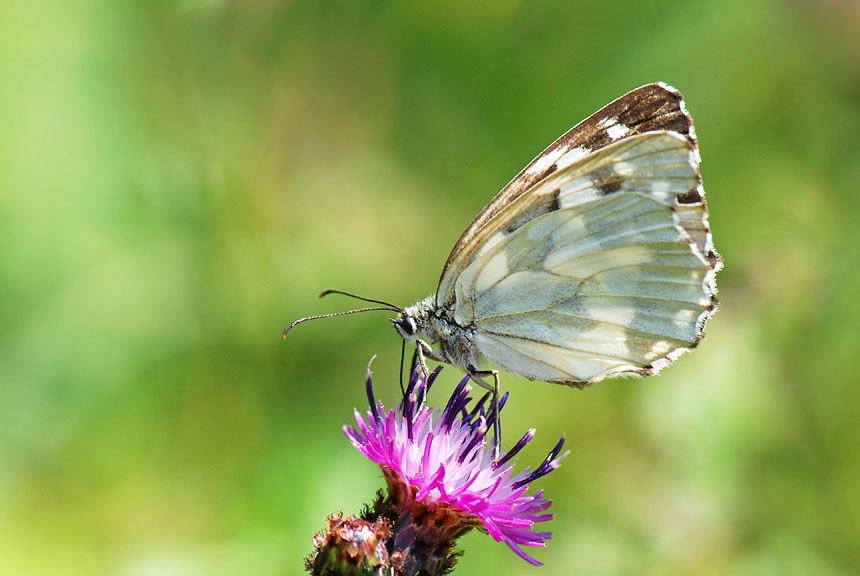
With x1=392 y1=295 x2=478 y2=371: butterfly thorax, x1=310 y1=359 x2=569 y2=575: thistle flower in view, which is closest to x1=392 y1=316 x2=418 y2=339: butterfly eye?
x1=392 y1=295 x2=478 y2=371: butterfly thorax

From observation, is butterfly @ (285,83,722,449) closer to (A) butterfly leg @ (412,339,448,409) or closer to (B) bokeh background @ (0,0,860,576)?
(A) butterfly leg @ (412,339,448,409)

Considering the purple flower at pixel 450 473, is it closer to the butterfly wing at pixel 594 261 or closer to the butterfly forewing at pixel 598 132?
the butterfly wing at pixel 594 261

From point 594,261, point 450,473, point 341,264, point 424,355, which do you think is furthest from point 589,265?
point 341,264

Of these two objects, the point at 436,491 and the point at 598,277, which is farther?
the point at 598,277

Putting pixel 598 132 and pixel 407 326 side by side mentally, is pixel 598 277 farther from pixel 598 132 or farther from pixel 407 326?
pixel 407 326

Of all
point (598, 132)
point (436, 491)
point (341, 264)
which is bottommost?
point (436, 491)

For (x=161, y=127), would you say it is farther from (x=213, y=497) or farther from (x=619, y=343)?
(x=619, y=343)

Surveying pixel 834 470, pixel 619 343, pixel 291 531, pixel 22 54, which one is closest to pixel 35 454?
pixel 291 531
